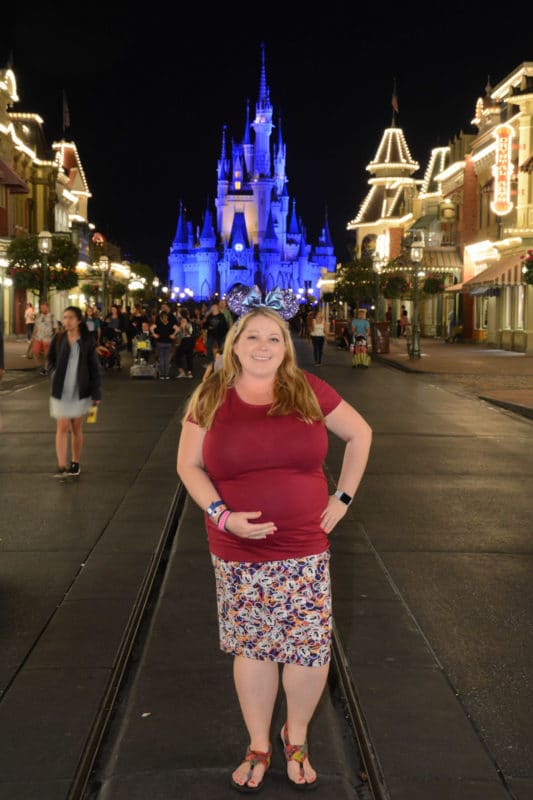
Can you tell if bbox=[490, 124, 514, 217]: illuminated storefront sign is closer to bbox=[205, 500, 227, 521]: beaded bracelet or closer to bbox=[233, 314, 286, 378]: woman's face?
bbox=[233, 314, 286, 378]: woman's face

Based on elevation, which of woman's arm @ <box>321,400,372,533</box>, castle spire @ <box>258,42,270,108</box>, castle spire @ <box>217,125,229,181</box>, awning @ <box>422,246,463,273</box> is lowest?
woman's arm @ <box>321,400,372,533</box>

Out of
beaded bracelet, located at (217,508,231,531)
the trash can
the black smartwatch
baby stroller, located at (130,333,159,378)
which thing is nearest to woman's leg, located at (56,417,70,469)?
the black smartwatch

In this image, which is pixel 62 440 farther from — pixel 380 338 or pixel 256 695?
pixel 380 338

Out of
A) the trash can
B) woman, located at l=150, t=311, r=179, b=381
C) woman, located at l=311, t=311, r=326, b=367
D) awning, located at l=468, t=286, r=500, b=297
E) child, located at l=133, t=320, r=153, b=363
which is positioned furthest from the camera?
awning, located at l=468, t=286, r=500, b=297

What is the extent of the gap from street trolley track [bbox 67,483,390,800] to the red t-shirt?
83 centimetres

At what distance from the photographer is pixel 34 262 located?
40625mm

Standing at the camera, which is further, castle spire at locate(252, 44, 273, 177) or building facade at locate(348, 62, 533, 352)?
castle spire at locate(252, 44, 273, 177)

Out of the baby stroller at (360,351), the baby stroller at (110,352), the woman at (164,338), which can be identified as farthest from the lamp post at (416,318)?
the woman at (164,338)

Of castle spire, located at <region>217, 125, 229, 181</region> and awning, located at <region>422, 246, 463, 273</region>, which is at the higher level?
castle spire, located at <region>217, 125, 229, 181</region>

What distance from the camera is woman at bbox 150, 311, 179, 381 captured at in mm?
24763

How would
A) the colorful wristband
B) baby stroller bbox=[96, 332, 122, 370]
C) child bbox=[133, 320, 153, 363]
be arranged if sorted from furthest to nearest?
baby stroller bbox=[96, 332, 122, 370], child bbox=[133, 320, 153, 363], the colorful wristband

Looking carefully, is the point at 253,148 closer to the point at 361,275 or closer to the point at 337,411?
the point at 361,275

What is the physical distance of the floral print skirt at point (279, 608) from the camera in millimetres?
3691

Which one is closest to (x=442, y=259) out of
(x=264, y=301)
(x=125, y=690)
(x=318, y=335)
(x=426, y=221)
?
(x=426, y=221)
